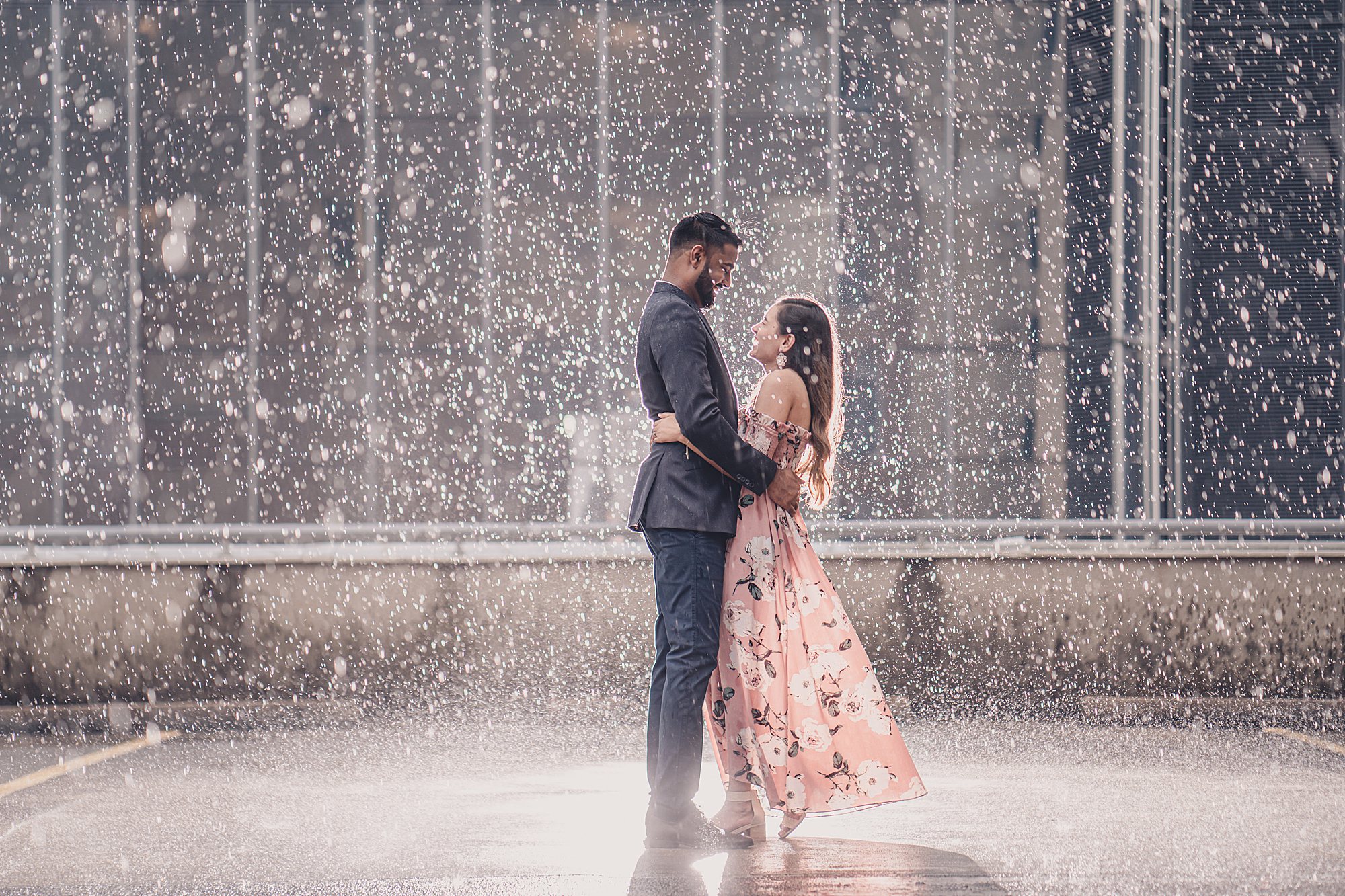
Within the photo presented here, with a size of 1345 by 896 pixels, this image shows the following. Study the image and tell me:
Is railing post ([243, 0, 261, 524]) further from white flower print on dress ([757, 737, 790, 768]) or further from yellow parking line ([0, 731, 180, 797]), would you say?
white flower print on dress ([757, 737, 790, 768])

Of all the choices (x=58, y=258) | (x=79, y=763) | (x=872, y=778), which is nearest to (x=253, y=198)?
(x=58, y=258)

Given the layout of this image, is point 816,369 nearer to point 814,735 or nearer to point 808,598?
point 808,598

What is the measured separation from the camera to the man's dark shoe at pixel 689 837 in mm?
4426

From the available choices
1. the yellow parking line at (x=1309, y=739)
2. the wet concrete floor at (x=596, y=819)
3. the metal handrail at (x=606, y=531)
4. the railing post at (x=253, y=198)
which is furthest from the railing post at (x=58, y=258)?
the yellow parking line at (x=1309, y=739)

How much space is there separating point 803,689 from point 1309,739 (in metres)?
3.06

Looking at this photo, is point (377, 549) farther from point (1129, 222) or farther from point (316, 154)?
point (316, 154)

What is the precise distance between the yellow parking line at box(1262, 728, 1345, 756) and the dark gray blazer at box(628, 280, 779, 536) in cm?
318

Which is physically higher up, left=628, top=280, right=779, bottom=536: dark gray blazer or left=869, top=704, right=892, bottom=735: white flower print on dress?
left=628, top=280, right=779, bottom=536: dark gray blazer

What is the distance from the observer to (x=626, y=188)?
1717 centimetres

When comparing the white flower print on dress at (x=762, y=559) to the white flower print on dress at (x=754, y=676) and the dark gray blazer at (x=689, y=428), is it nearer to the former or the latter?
the dark gray blazer at (x=689, y=428)

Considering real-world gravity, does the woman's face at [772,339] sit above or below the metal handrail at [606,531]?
above

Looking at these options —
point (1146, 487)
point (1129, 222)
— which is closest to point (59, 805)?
point (1146, 487)

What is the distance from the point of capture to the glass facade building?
16.8 meters

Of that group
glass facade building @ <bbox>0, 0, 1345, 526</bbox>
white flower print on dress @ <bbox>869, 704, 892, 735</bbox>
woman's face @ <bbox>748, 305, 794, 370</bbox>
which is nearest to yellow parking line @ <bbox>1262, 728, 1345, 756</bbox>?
white flower print on dress @ <bbox>869, 704, 892, 735</bbox>
